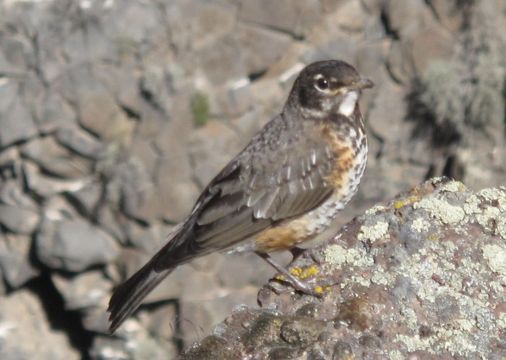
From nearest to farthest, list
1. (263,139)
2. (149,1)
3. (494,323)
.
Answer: (494,323)
(263,139)
(149,1)

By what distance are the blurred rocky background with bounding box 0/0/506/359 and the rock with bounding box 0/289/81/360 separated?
15 millimetres

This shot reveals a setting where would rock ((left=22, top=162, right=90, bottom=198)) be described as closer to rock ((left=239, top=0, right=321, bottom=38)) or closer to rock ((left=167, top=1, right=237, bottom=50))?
rock ((left=167, top=1, right=237, bottom=50))

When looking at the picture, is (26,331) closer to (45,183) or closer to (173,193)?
(45,183)

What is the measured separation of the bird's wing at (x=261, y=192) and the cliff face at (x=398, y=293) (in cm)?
72

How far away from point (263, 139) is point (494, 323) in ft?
6.84

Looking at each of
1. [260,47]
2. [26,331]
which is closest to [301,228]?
[260,47]

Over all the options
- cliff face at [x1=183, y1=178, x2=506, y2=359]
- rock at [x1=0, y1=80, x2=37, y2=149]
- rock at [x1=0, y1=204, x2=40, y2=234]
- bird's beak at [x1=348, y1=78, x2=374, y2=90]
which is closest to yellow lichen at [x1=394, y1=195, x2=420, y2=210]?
cliff face at [x1=183, y1=178, x2=506, y2=359]

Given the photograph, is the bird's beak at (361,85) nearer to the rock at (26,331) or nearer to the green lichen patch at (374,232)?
the green lichen patch at (374,232)

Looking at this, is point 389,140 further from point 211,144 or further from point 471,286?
point 471,286

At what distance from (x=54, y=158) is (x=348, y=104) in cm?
569

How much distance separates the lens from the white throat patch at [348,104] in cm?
611

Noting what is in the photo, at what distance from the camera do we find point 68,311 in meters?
11.7

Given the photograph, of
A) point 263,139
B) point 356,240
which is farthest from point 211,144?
point 356,240

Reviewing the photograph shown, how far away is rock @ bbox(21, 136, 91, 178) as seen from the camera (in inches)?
440
